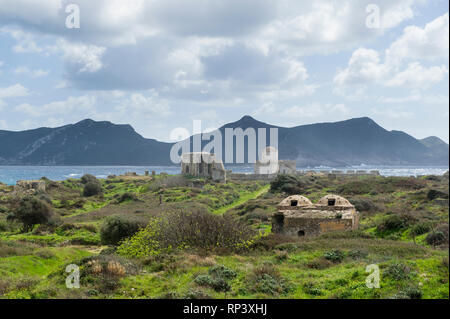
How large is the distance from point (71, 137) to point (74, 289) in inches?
7318

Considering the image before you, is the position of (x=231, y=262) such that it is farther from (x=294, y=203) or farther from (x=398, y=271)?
(x=294, y=203)

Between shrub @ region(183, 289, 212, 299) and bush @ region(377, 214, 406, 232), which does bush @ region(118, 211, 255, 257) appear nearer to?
shrub @ region(183, 289, 212, 299)

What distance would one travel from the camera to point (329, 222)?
2541cm

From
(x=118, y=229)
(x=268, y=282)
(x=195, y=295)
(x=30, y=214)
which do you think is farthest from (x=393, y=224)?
(x=30, y=214)

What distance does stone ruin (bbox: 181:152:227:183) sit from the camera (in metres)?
85.1

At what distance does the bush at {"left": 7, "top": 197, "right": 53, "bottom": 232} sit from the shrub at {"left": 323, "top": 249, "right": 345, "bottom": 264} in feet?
95.7

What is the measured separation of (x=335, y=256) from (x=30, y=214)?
30.3 meters

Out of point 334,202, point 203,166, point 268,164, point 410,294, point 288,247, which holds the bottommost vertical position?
point 288,247

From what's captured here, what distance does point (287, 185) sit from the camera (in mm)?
65312

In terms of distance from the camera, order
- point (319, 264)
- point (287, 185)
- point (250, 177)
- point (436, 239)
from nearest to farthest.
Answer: point (319, 264)
point (436, 239)
point (287, 185)
point (250, 177)

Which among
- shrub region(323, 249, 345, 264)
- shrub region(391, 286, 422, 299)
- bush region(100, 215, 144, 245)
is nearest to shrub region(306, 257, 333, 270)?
shrub region(323, 249, 345, 264)

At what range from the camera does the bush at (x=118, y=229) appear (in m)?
28.7
